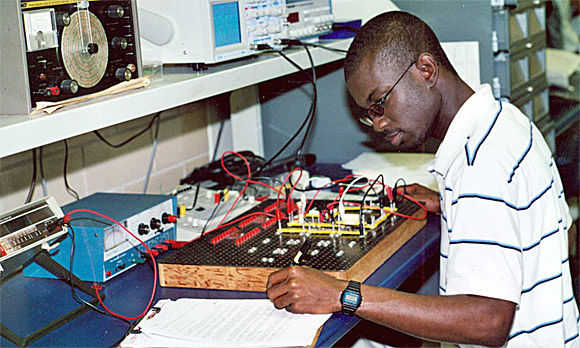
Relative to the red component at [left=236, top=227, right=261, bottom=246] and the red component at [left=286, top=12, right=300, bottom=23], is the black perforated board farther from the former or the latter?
the red component at [left=286, top=12, right=300, bottom=23]

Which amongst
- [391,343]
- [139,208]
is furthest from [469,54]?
[139,208]

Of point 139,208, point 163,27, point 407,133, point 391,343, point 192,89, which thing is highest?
point 163,27

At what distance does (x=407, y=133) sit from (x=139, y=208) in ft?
2.30

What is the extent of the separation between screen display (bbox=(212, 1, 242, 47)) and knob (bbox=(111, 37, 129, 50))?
0.27 meters

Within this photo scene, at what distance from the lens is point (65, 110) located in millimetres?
1335

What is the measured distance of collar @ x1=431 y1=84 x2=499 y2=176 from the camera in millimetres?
1457

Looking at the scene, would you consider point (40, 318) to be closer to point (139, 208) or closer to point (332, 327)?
point (139, 208)

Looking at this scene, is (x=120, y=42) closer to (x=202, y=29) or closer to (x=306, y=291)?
(x=202, y=29)

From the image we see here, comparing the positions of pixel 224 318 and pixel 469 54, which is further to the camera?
pixel 469 54

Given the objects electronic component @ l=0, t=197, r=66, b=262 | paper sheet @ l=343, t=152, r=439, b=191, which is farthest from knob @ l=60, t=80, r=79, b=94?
paper sheet @ l=343, t=152, r=439, b=191

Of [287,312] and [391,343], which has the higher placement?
[287,312]

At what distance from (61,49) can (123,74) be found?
18cm

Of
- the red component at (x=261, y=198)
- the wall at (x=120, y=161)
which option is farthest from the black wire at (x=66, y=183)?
the red component at (x=261, y=198)

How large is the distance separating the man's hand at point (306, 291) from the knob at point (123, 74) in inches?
21.5
